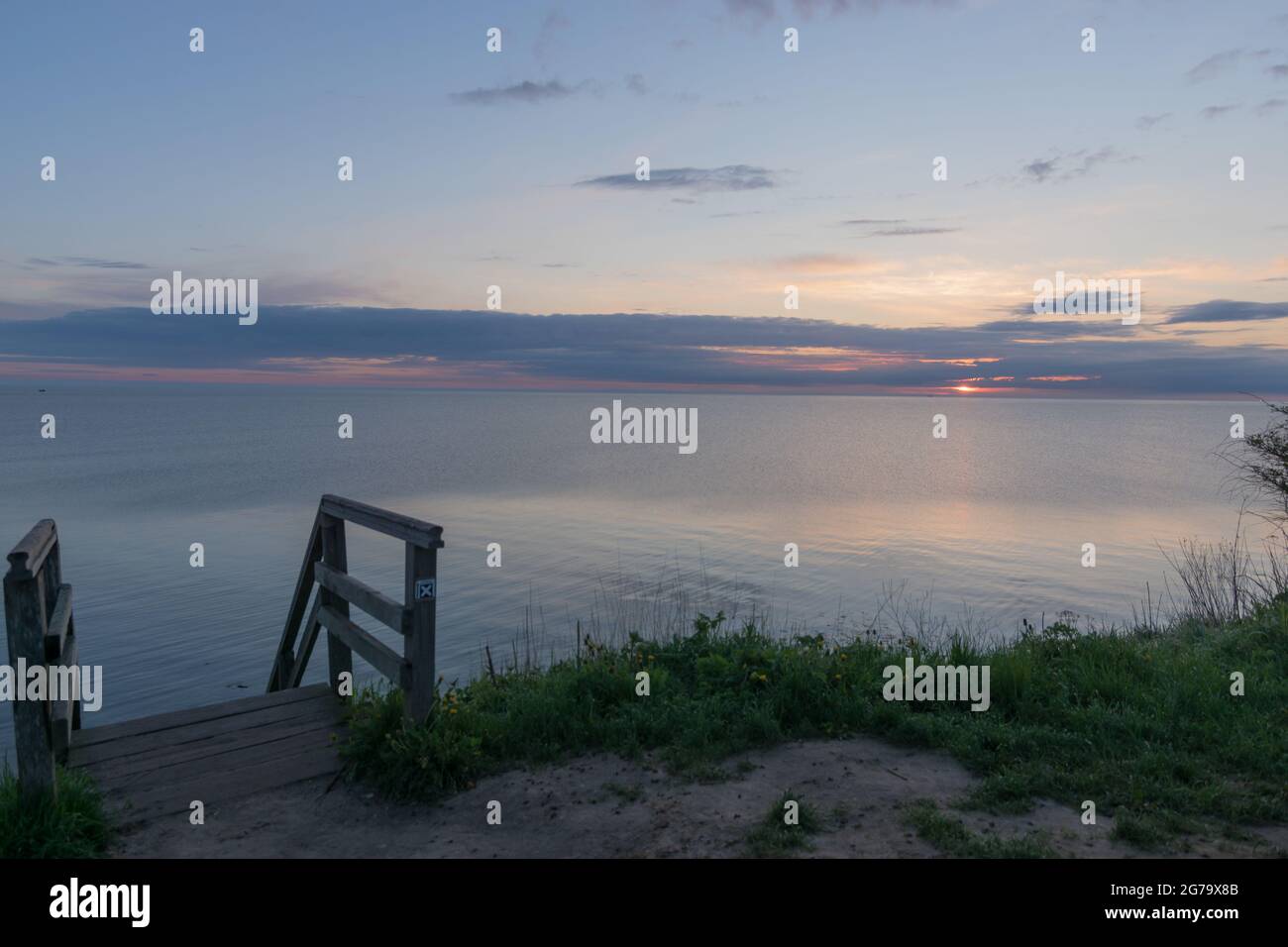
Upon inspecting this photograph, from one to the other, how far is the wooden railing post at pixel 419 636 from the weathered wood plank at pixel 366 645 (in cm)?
13

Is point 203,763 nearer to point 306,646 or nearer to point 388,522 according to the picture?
point 388,522

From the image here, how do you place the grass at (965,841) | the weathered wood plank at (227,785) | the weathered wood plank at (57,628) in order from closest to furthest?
the grass at (965,841) → the weathered wood plank at (57,628) → the weathered wood plank at (227,785)

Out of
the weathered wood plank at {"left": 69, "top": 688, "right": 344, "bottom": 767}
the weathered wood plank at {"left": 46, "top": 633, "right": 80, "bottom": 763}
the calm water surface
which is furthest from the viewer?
the calm water surface

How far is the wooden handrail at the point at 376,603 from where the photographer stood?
643cm

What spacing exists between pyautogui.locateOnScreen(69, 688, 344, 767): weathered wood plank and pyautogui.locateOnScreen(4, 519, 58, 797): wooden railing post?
1.40 m

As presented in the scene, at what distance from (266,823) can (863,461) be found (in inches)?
2338

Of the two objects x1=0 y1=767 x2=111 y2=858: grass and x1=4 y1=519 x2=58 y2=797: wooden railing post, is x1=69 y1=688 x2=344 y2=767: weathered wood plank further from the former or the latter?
x1=4 y1=519 x2=58 y2=797: wooden railing post

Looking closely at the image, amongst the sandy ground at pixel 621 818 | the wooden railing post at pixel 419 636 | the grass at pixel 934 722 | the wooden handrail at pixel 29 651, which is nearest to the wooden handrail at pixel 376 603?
the wooden railing post at pixel 419 636

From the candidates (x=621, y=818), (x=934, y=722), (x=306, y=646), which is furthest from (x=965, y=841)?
(x=306, y=646)

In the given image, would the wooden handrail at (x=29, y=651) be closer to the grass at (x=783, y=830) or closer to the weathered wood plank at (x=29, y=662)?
the weathered wood plank at (x=29, y=662)

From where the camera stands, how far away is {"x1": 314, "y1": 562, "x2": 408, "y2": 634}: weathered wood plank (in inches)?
260

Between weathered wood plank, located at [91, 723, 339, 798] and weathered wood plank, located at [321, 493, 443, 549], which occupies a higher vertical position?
weathered wood plank, located at [321, 493, 443, 549]

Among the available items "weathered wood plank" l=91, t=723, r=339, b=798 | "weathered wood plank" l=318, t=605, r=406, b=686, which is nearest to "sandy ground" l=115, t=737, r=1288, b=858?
"weathered wood plank" l=91, t=723, r=339, b=798

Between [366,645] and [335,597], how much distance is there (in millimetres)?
1216
